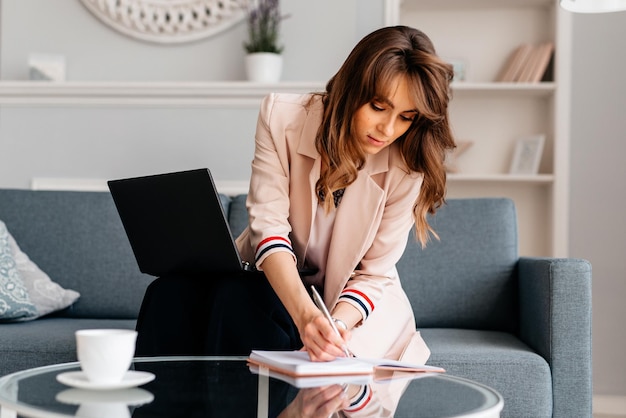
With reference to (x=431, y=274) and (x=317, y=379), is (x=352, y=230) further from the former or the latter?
(x=431, y=274)

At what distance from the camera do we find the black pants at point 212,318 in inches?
55.6

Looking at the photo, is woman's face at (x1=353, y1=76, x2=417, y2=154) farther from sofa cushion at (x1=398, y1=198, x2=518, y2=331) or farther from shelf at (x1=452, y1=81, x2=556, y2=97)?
shelf at (x1=452, y1=81, x2=556, y2=97)

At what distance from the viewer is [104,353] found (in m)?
0.97

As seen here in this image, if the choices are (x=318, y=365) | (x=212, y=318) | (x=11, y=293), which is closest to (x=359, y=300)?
(x=212, y=318)

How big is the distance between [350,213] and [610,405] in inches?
67.0

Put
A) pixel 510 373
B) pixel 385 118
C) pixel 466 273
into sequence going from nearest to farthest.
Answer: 1. pixel 385 118
2. pixel 510 373
3. pixel 466 273

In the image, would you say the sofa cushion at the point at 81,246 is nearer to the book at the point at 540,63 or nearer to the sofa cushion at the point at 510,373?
the sofa cushion at the point at 510,373

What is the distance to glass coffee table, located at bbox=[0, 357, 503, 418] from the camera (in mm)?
933

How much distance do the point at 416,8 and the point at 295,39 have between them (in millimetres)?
478

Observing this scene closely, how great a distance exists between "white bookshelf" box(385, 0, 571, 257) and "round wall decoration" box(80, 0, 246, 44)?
0.64 m

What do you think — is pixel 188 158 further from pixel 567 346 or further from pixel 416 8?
pixel 567 346

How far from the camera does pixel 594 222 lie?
290 cm

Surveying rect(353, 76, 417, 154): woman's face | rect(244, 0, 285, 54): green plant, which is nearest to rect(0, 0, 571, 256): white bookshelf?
rect(244, 0, 285, 54): green plant

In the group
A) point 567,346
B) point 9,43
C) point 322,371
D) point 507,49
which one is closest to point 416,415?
point 322,371
